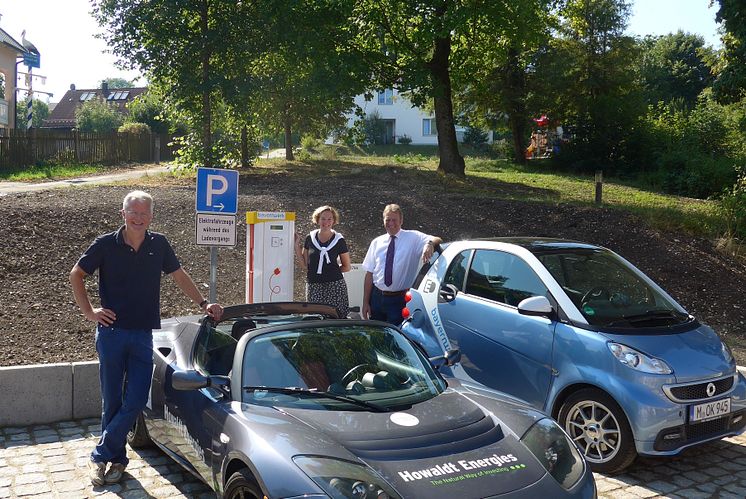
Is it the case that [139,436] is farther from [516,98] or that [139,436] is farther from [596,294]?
[516,98]

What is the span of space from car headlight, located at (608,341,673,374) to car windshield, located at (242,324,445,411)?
4.91 ft

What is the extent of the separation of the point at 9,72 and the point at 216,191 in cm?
4013

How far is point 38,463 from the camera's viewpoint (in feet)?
17.7

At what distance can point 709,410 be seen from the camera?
17.1ft

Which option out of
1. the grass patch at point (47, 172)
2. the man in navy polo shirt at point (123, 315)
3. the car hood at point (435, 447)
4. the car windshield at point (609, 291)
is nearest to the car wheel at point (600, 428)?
the car windshield at point (609, 291)

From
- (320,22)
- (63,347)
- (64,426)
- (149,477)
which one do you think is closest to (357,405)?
(149,477)

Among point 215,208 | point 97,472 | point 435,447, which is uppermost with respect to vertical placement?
point 215,208

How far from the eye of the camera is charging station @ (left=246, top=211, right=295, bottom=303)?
776cm

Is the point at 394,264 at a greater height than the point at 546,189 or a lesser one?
lesser

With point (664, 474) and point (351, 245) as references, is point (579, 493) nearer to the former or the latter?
point (664, 474)

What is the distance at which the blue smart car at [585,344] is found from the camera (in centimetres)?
512

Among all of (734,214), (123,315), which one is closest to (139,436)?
(123,315)

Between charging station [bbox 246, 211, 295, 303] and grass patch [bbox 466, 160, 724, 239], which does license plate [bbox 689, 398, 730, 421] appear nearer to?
charging station [bbox 246, 211, 295, 303]

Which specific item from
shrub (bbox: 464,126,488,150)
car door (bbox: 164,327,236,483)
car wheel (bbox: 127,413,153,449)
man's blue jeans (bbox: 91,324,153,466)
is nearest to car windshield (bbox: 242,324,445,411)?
car door (bbox: 164,327,236,483)
